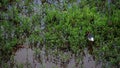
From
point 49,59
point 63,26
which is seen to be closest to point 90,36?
point 63,26

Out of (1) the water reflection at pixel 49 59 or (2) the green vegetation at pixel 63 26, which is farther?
(1) the water reflection at pixel 49 59

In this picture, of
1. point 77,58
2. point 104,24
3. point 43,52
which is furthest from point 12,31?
point 104,24

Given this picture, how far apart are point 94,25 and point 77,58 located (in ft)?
1.74

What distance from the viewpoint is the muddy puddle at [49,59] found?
4.66 m

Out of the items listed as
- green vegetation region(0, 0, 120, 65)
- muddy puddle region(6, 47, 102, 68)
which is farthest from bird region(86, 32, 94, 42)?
muddy puddle region(6, 47, 102, 68)

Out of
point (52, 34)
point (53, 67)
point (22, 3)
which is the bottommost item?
point (53, 67)

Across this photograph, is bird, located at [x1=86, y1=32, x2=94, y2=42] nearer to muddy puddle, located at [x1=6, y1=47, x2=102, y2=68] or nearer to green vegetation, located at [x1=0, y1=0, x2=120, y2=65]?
green vegetation, located at [x1=0, y1=0, x2=120, y2=65]

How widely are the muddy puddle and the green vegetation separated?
0.30 ft

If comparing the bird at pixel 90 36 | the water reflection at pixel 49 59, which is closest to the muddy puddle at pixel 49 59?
the water reflection at pixel 49 59

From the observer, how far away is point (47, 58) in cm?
471

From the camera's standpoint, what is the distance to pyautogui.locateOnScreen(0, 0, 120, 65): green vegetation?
15.0ft

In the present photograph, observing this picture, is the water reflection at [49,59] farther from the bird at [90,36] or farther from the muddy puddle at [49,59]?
the bird at [90,36]

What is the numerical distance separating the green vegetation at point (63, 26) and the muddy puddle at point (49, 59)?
9 centimetres

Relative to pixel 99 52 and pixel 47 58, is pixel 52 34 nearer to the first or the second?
pixel 47 58
